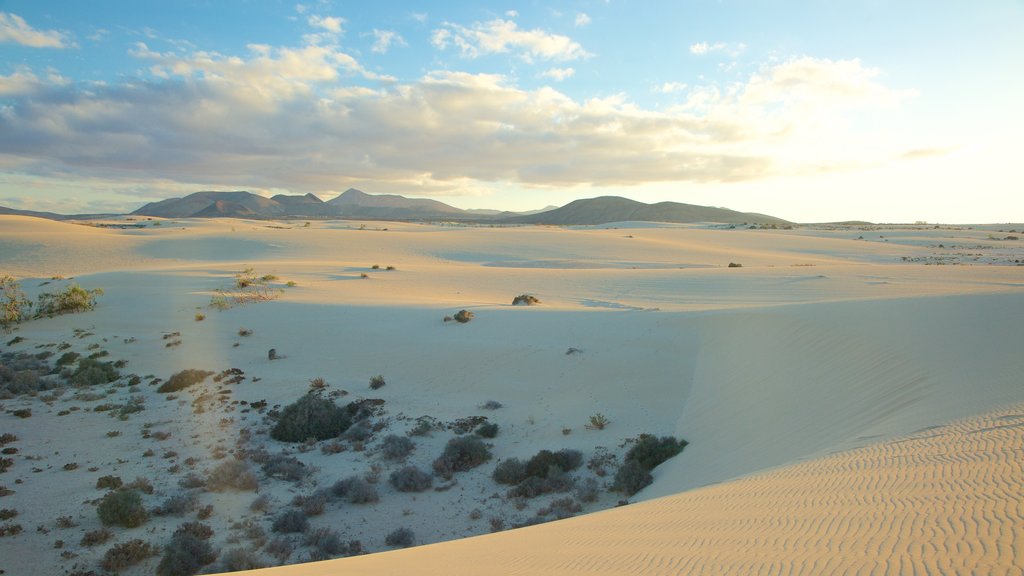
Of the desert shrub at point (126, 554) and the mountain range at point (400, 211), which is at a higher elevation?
the mountain range at point (400, 211)

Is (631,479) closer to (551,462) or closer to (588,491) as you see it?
(588,491)

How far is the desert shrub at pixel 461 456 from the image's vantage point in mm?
9297

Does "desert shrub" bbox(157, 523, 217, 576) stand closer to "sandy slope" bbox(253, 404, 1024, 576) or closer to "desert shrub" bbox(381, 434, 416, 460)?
"sandy slope" bbox(253, 404, 1024, 576)

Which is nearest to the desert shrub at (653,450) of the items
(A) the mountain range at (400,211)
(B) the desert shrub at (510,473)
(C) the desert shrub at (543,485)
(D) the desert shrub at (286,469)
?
(C) the desert shrub at (543,485)

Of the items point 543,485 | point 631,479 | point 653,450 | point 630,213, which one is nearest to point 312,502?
point 543,485

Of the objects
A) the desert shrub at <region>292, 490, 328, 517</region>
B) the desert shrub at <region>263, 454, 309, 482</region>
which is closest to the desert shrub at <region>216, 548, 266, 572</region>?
the desert shrub at <region>292, 490, 328, 517</region>

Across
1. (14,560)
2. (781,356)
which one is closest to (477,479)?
(14,560)

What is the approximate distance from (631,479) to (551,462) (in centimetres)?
136

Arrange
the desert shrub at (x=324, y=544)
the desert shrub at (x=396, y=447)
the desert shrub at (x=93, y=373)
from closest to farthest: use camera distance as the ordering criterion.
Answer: the desert shrub at (x=324, y=544), the desert shrub at (x=396, y=447), the desert shrub at (x=93, y=373)

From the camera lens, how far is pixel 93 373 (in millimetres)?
13703

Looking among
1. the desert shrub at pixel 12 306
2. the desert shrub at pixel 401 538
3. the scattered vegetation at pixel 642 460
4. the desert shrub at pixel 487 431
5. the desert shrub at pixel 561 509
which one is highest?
the desert shrub at pixel 12 306

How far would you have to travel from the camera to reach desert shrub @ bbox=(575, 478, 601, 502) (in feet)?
27.1

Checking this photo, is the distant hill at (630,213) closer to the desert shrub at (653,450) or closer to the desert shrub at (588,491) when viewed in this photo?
the desert shrub at (653,450)

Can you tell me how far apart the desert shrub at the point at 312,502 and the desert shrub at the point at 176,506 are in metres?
1.35
